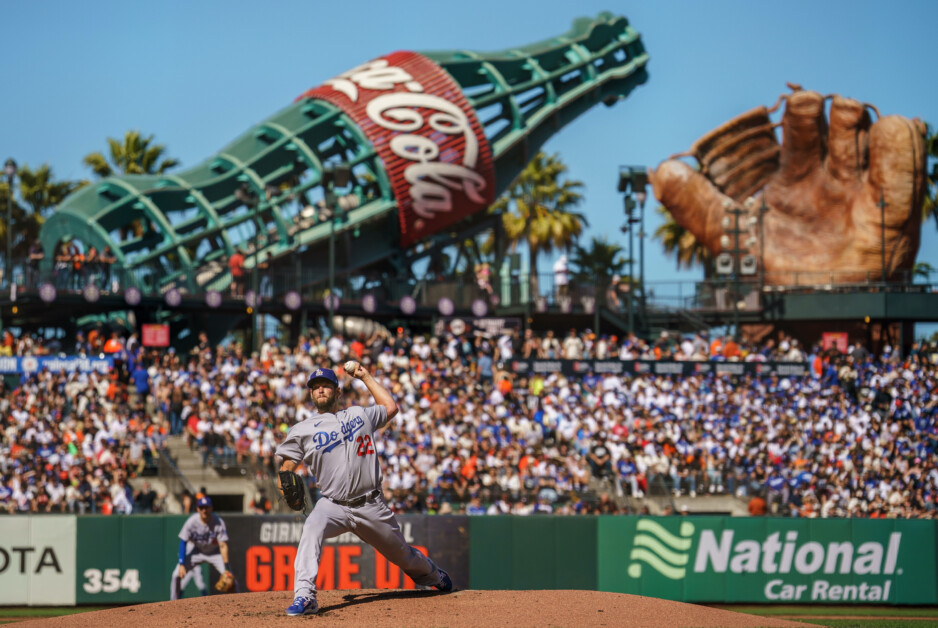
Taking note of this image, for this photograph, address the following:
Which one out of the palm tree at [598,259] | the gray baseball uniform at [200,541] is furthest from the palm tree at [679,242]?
the gray baseball uniform at [200,541]

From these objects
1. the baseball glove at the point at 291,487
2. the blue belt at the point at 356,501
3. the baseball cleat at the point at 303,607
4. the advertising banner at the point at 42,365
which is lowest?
the baseball cleat at the point at 303,607

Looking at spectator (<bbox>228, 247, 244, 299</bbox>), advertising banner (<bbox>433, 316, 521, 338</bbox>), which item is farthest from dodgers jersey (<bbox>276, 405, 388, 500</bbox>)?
spectator (<bbox>228, 247, 244, 299</bbox>)

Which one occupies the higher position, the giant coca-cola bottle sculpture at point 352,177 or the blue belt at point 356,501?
the giant coca-cola bottle sculpture at point 352,177

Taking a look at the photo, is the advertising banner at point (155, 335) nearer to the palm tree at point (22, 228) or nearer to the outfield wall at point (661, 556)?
the outfield wall at point (661, 556)

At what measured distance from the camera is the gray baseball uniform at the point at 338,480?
8844mm

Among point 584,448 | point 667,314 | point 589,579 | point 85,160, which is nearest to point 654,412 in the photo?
point 584,448

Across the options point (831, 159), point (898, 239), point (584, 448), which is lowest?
point (584, 448)

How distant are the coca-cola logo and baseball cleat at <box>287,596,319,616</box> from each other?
29.3 m

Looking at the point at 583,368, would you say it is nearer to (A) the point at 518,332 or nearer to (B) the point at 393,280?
(A) the point at 518,332

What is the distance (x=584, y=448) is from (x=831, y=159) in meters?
20.4

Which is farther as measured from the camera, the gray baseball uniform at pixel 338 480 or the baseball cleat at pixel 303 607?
the gray baseball uniform at pixel 338 480

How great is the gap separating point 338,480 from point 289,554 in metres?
9.93

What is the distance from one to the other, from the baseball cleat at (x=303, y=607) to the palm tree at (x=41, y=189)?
46241mm

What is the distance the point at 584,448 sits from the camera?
25297mm
